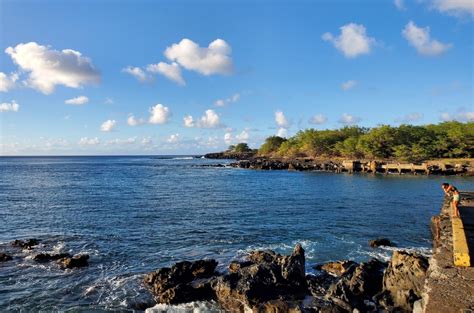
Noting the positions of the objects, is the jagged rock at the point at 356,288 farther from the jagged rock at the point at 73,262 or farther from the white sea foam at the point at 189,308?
the jagged rock at the point at 73,262

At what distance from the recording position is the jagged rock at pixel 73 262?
22039 millimetres

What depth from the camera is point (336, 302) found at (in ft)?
50.0

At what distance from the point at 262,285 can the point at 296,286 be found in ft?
5.74

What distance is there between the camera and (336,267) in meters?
20.4

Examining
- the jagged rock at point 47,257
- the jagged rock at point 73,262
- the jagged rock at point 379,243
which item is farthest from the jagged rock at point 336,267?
the jagged rock at point 47,257

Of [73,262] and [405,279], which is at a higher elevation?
[405,279]

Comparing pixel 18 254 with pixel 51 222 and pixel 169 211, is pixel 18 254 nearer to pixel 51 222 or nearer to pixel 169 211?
pixel 51 222

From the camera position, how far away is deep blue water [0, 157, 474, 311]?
19.3 meters

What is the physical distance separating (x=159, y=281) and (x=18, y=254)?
1235 cm

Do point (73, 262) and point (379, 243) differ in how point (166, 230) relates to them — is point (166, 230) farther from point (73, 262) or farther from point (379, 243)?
point (379, 243)

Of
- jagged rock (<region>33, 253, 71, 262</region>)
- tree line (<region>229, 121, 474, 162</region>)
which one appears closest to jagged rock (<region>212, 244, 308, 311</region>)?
jagged rock (<region>33, 253, 71, 262</region>)

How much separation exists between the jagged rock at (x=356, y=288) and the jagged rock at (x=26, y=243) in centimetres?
2161

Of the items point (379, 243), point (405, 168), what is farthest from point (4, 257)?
point (405, 168)

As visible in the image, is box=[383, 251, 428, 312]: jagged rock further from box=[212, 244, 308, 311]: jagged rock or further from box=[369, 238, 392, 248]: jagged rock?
box=[369, 238, 392, 248]: jagged rock
